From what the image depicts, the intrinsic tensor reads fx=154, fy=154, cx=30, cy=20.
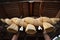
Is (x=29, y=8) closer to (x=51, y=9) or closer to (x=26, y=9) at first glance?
(x=26, y=9)

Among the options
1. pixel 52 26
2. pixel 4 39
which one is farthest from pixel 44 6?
pixel 4 39

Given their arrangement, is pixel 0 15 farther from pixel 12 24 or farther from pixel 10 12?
pixel 12 24

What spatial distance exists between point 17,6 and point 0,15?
22cm

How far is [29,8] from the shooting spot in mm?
1818

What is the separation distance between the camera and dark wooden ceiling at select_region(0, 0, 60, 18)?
5.76 feet

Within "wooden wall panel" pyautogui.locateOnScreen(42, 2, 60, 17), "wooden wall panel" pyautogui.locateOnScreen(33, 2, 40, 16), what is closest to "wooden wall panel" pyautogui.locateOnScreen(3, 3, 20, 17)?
Result: "wooden wall panel" pyautogui.locateOnScreen(33, 2, 40, 16)

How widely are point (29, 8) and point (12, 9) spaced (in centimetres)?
20

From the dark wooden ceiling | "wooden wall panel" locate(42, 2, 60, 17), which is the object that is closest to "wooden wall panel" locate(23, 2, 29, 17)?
the dark wooden ceiling

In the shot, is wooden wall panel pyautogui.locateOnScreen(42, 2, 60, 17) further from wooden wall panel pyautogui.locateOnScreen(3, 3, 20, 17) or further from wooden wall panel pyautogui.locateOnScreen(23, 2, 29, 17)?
wooden wall panel pyautogui.locateOnScreen(3, 3, 20, 17)

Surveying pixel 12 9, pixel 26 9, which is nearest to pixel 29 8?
pixel 26 9

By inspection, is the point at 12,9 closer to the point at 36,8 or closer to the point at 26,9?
the point at 26,9

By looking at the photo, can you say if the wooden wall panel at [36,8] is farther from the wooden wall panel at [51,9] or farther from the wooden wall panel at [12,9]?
the wooden wall panel at [12,9]

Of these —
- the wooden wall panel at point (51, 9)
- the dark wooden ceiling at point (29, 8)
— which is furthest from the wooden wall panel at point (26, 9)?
the wooden wall panel at point (51, 9)

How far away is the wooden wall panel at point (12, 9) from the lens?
1766 millimetres
